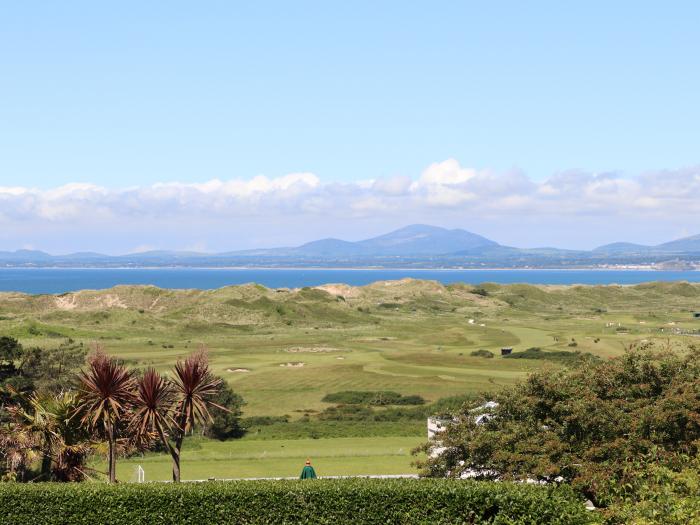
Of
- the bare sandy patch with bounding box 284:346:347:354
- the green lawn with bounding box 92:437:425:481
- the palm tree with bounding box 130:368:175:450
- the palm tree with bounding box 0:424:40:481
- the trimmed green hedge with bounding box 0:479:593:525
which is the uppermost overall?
the palm tree with bounding box 130:368:175:450

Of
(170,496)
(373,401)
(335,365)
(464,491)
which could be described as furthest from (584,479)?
(335,365)

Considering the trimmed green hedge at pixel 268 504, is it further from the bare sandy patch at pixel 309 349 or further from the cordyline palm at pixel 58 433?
the bare sandy patch at pixel 309 349

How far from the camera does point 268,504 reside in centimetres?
2269

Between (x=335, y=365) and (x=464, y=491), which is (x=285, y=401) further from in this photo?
(x=464, y=491)

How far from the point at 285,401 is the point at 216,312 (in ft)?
271

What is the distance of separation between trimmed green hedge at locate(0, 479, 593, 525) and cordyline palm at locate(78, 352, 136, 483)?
2018 millimetres

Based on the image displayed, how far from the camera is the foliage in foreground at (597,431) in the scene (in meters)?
23.2

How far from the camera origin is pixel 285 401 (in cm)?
7262

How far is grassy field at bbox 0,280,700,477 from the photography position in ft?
174

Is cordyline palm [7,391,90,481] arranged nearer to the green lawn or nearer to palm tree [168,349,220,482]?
palm tree [168,349,220,482]

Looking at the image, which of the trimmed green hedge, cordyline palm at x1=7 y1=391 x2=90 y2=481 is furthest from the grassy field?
cordyline palm at x1=7 y1=391 x2=90 y2=481

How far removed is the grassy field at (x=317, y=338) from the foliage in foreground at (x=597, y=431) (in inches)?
87.0

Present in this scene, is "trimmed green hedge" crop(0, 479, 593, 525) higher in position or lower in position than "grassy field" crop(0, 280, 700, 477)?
higher

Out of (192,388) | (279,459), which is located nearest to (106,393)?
(192,388)
